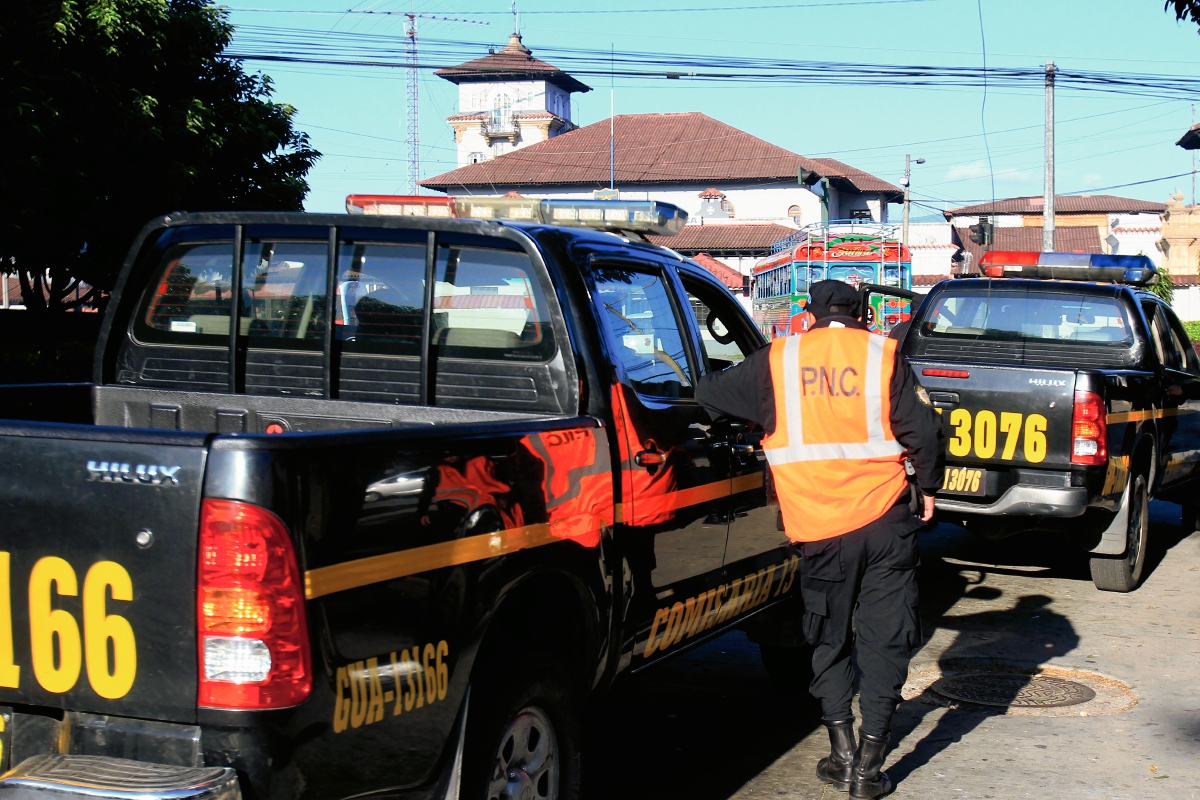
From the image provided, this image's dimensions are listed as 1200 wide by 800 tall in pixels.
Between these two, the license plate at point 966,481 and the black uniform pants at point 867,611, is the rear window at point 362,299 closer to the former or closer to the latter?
the black uniform pants at point 867,611

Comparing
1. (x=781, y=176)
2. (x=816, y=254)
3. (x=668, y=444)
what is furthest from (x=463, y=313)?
(x=781, y=176)

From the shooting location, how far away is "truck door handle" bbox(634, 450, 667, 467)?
3.97 metres

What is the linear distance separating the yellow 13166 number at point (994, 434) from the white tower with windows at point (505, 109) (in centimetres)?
7495

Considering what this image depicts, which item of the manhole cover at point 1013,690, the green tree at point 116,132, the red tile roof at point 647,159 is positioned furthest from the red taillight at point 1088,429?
the red tile roof at point 647,159

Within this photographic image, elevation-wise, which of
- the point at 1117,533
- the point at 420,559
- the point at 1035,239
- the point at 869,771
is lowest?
the point at 869,771

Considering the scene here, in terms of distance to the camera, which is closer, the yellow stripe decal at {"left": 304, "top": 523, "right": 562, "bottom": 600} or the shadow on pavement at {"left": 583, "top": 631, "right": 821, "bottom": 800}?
the yellow stripe decal at {"left": 304, "top": 523, "right": 562, "bottom": 600}

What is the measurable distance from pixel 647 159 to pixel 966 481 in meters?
68.3

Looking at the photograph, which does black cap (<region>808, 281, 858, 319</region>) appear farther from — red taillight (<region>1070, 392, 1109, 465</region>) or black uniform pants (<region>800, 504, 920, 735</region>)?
red taillight (<region>1070, 392, 1109, 465</region>)

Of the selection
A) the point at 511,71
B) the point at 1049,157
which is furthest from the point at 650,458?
the point at 511,71

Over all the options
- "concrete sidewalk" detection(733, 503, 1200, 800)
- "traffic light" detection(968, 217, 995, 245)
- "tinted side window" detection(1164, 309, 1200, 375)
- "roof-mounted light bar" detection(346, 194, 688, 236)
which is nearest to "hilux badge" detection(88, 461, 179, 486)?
"roof-mounted light bar" detection(346, 194, 688, 236)

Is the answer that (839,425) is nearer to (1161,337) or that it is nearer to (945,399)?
(945,399)

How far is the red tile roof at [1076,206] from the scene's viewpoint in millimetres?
86250

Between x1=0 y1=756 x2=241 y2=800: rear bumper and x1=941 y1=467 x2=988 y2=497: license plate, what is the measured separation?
6.04m

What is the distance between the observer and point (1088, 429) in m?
7.34
